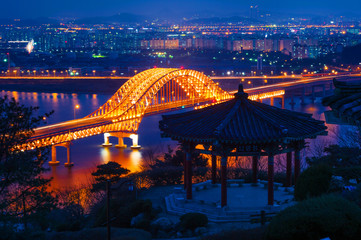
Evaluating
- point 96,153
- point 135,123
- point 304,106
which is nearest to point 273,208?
point 96,153

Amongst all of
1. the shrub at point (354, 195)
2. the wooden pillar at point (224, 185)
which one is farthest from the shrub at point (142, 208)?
the shrub at point (354, 195)

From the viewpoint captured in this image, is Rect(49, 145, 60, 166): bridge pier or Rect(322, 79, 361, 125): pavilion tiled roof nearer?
Rect(322, 79, 361, 125): pavilion tiled roof

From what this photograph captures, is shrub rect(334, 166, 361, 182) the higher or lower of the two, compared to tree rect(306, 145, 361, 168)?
higher

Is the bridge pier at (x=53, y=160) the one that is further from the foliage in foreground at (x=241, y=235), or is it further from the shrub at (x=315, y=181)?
the foliage in foreground at (x=241, y=235)

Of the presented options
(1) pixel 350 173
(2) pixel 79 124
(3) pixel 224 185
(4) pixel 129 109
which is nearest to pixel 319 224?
(3) pixel 224 185

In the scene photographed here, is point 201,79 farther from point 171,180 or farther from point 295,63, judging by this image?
point 295,63

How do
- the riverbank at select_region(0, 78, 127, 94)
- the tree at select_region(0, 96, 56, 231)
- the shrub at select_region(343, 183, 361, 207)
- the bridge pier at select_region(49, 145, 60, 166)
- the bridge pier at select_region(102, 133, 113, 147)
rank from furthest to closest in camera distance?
1. the riverbank at select_region(0, 78, 127, 94)
2. the bridge pier at select_region(102, 133, 113, 147)
3. the bridge pier at select_region(49, 145, 60, 166)
4. the tree at select_region(0, 96, 56, 231)
5. the shrub at select_region(343, 183, 361, 207)

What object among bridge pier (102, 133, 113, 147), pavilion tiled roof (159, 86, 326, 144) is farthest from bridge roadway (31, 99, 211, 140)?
pavilion tiled roof (159, 86, 326, 144)

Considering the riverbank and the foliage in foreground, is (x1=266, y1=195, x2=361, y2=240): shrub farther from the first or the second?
the riverbank
